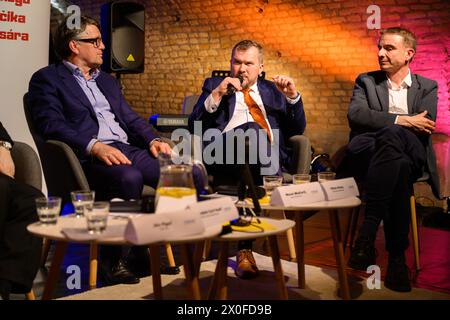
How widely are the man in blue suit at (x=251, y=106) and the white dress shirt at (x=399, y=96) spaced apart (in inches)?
21.0

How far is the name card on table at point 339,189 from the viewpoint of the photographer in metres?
2.16

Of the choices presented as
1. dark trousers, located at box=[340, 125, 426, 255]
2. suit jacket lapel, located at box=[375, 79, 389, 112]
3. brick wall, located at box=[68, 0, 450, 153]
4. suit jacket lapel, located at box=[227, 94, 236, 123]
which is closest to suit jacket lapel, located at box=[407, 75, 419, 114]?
suit jacket lapel, located at box=[375, 79, 389, 112]

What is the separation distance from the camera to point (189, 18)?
7406 millimetres

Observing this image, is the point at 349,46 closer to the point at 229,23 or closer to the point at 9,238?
the point at 229,23

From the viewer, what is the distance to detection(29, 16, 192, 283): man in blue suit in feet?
9.07

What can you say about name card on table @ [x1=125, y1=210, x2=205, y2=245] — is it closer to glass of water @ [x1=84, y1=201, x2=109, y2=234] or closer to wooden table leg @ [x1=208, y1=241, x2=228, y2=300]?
glass of water @ [x1=84, y1=201, x2=109, y2=234]

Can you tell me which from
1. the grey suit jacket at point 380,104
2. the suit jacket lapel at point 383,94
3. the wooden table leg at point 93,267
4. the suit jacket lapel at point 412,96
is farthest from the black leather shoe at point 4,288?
the suit jacket lapel at point 412,96

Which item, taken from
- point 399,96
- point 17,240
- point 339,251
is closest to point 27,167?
point 17,240

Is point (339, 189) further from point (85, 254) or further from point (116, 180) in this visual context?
point (85, 254)

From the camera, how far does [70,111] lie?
2977mm

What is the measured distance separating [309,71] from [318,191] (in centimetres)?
437

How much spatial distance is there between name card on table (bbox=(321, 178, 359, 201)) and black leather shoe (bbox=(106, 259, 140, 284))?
1.04 meters
